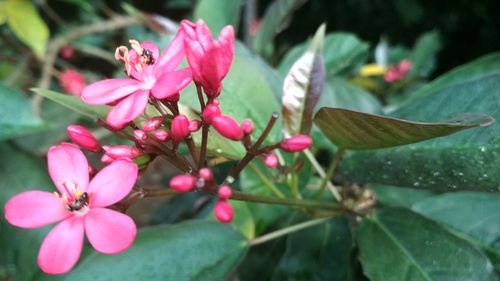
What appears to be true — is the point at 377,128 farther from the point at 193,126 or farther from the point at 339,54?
the point at 339,54

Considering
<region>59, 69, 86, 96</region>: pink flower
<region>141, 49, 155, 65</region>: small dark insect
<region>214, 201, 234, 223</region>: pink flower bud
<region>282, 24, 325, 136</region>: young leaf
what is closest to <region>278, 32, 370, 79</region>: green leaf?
<region>282, 24, 325, 136</region>: young leaf

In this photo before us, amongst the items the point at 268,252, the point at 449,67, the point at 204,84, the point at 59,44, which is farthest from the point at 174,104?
the point at 449,67

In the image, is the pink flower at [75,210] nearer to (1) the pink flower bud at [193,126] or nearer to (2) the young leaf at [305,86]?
(1) the pink flower bud at [193,126]

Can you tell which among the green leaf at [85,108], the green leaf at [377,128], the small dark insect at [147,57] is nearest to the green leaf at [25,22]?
the green leaf at [85,108]

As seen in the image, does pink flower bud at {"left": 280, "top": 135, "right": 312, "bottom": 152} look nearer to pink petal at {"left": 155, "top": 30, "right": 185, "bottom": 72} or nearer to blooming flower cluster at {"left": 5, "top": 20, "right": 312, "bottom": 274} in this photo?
blooming flower cluster at {"left": 5, "top": 20, "right": 312, "bottom": 274}

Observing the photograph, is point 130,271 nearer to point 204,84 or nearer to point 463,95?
point 204,84
